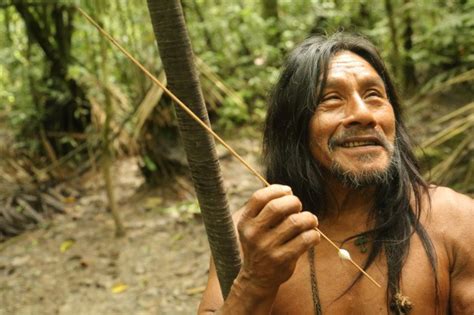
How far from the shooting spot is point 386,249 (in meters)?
2.03

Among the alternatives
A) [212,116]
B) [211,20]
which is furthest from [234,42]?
[212,116]

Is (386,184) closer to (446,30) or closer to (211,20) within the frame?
(446,30)

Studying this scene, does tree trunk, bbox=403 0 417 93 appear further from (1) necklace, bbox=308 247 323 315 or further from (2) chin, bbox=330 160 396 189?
(1) necklace, bbox=308 247 323 315

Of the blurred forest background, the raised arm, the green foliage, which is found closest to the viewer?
the raised arm

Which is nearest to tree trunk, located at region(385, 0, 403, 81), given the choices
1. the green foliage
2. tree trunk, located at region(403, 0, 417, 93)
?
the green foliage

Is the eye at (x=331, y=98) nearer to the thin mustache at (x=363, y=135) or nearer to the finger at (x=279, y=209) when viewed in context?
the thin mustache at (x=363, y=135)

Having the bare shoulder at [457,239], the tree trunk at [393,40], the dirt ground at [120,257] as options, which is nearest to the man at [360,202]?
the bare shoulder at [457,239]

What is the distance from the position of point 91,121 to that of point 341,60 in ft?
19.4

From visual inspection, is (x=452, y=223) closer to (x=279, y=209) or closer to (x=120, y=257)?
(x=279, y=209)

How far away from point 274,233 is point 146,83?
4.95 metres

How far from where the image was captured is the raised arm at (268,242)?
1293mm

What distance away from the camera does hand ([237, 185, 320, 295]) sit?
1.29 metres

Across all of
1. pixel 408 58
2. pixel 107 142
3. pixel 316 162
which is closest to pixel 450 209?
pixel 316 162

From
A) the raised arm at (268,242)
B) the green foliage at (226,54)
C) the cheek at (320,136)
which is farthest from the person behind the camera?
the green foliage at (226,54)
